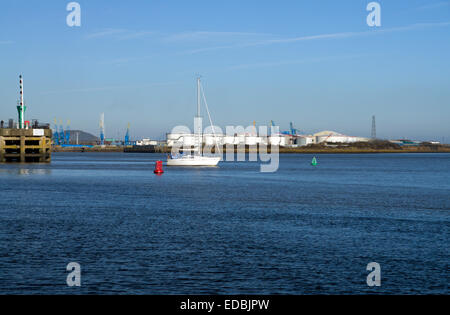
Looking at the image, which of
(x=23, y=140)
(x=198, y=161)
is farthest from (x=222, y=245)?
(x=23, y=140)

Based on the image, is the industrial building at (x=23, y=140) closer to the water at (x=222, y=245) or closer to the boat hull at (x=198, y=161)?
the boat hull at (x=198, y=161)

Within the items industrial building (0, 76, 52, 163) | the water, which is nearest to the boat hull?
industrial building (0, 76, 52, 163)

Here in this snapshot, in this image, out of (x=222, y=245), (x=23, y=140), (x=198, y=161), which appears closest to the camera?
(x=222, y=245)

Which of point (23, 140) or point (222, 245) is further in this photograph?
point (23, 140)

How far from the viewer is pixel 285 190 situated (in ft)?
171

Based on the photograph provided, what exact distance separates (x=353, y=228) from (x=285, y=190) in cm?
2501

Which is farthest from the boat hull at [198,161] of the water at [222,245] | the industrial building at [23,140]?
the water at [222,245]

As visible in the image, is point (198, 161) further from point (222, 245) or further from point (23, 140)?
point (222, 245)
